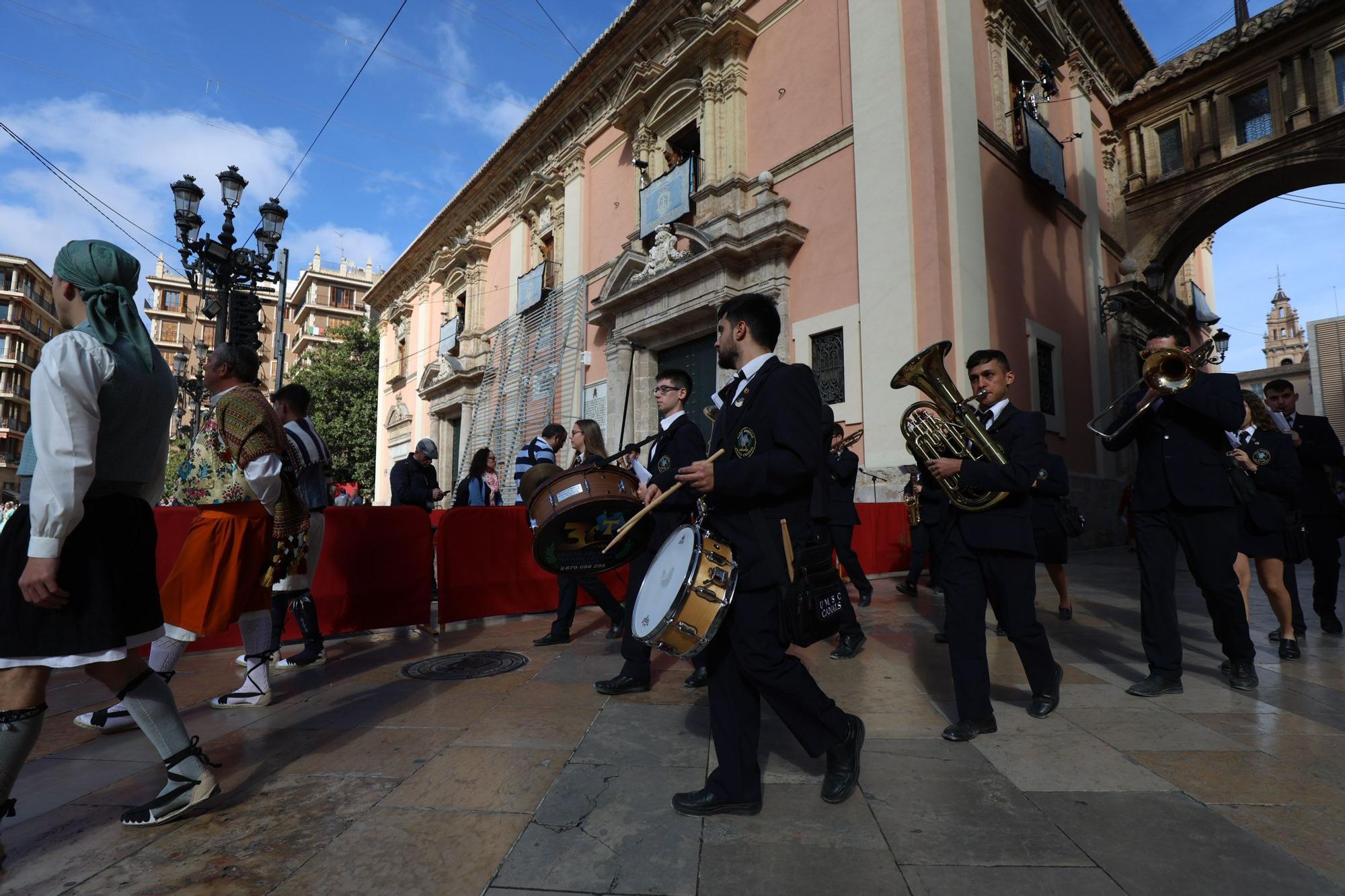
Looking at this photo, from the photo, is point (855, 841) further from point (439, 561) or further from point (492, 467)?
point (492, 467)

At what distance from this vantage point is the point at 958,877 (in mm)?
1900

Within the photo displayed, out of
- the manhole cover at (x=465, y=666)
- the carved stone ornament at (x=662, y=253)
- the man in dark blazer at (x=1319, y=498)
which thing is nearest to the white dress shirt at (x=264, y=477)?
the manhole cover at (x=465, y=666)

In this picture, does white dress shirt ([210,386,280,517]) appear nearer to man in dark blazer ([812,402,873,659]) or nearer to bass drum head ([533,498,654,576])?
bass drum head ([533,498,654,576])

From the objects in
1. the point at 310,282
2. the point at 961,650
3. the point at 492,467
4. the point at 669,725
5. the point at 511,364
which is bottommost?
the point at 669,725

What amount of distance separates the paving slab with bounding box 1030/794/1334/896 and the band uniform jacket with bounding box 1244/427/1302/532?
10.00 feet

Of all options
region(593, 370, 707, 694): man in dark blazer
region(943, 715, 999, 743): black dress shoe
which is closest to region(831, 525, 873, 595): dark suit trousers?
region(593, 370, 707, 694): man in dark blazer

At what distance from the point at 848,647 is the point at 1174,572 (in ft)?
6.37

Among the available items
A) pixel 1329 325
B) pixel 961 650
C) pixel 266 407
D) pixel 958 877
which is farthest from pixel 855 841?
pixel 1329 325

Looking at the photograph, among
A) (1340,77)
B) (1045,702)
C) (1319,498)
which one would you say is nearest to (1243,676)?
(1045,702)

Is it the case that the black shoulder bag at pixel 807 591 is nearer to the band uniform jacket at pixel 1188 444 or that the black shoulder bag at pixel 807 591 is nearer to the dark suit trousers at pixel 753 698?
the dark suit trousers at pixel 753 698

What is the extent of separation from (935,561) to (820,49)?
10030mm

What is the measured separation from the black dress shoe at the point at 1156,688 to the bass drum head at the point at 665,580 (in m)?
2.90

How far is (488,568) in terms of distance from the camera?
20.5 ft

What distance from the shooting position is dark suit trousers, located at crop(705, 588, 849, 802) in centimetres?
233
